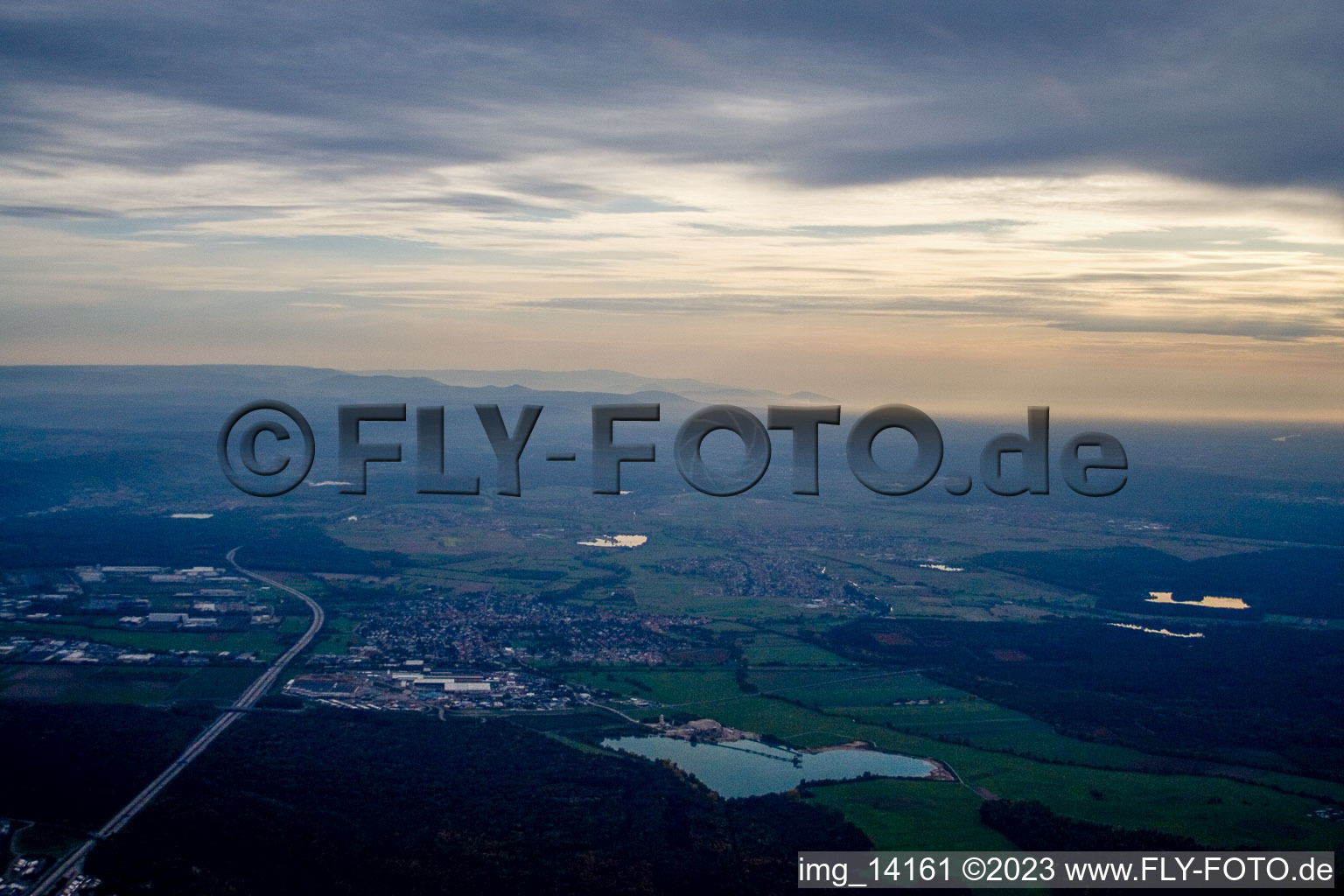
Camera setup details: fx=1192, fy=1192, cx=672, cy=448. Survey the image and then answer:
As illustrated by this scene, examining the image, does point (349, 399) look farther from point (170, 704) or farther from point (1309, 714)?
point (1309, 714)

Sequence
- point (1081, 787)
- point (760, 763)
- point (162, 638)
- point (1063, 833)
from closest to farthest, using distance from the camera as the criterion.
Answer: point (1063, 833)
point (1081, 787)
point (760, 763)
point (162, 638)

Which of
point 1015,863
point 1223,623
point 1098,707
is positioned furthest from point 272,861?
point 1223,623

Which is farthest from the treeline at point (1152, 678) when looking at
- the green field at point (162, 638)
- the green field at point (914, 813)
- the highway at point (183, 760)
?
the green field at point (162, 638)

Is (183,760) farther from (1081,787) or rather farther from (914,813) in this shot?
(1081,787)

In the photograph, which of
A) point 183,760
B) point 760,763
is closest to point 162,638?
point 183,760

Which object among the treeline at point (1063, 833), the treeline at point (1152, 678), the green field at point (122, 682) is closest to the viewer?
the treeline at point (1063, 833)

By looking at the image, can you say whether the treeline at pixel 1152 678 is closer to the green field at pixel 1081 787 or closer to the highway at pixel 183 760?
the green field at pixel 1081 787
